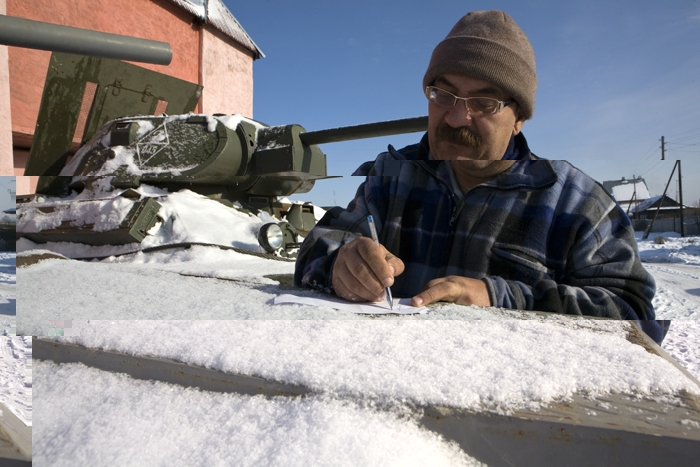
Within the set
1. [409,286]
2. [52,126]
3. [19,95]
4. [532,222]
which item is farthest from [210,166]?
[19,95]

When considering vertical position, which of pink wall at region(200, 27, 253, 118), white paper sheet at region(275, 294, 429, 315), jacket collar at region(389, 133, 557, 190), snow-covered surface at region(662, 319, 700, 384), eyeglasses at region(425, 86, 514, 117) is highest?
pink wall at region(200, 27, 253, 118)

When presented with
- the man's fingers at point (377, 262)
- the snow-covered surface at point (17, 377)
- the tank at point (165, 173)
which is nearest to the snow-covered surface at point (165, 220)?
the tank at point (165, 173)

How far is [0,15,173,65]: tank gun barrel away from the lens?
2.41 ft

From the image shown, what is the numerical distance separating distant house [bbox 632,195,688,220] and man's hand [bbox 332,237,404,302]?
1.07 ft

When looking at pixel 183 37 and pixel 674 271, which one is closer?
pixel 674 271

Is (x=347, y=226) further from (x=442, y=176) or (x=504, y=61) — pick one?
(x=504, y=61)

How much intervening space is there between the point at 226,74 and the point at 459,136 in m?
0.67

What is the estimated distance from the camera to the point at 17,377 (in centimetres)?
106

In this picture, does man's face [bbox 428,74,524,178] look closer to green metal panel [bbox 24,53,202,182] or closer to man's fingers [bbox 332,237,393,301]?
man's fingers [bbox 332,237,393,301]

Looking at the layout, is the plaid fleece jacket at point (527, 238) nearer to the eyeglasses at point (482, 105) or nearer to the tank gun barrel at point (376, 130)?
the eyeglasses at point (482, 105)

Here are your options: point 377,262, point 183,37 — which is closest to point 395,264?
point 377,262

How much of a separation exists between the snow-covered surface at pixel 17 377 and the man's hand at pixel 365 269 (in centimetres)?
59

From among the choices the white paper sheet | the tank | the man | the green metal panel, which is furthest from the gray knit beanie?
the green metal panel

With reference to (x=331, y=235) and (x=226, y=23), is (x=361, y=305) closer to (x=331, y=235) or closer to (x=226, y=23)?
(x=331, y=235)
